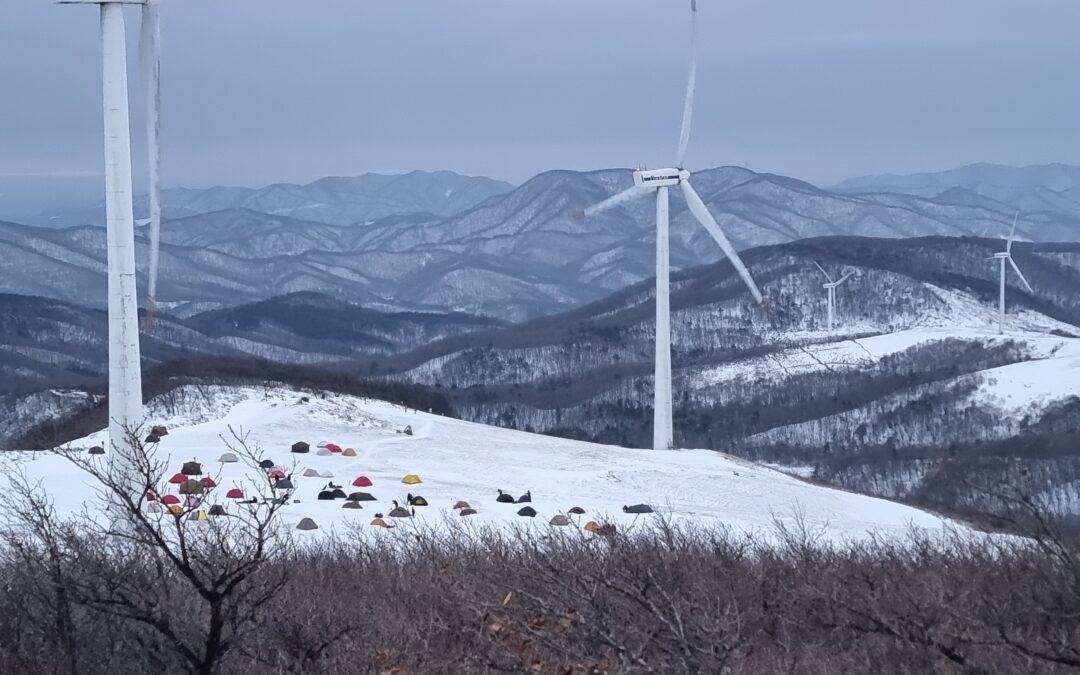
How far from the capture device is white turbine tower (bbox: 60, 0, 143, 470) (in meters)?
22.1

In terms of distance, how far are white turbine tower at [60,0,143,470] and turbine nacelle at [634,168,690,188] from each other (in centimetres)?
3636

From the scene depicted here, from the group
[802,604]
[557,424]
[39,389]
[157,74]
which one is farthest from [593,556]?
[557,424]

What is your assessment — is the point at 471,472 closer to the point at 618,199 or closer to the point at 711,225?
the point at 711,225

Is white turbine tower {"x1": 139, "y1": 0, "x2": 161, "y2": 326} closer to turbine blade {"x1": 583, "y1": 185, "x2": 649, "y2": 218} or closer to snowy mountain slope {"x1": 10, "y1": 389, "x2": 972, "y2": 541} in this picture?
snowy mountain slope {"x1": 10, "y1": 389, "x2": 972, "y2": 541}

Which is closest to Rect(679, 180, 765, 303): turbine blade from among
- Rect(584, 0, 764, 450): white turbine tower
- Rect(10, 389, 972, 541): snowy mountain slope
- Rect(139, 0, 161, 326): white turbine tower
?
Rect(584, 0, 764, 450): white turbine tower

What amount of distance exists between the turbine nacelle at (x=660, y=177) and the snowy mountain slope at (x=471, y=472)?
1242 centimetres

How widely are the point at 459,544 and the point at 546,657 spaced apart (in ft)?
31.8

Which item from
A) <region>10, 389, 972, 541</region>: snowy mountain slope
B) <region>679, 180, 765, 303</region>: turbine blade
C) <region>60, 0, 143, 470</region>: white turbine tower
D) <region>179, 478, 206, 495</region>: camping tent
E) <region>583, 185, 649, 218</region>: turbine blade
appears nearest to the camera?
<region>179, 478, 206, 495</region>: camping tent

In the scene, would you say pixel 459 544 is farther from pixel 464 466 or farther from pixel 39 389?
pixel 39 389

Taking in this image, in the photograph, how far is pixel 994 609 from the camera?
42.8ft

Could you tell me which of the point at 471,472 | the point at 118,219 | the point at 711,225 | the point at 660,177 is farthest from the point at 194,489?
the point at 660,177

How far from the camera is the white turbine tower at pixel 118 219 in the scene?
2206cm

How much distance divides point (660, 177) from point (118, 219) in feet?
122

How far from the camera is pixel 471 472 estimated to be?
1900 inches
